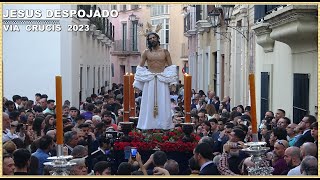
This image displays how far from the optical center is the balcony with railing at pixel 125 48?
167ft

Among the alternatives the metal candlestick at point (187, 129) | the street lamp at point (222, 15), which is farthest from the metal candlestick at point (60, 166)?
the street lamp at point (222, 15)

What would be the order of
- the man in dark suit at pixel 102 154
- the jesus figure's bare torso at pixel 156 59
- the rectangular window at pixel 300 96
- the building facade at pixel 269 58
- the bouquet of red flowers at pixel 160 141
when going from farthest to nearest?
the rectangular window at pixel 300 96, the building facade at pixel 269 58, the jesus figure's bare torso at pixel 156 59, the bouquet of red flowers at pixel 160 141, the man in dark suit at pixel 102 154

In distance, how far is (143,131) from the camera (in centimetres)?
1107

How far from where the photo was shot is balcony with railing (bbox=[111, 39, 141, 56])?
51.0 metres

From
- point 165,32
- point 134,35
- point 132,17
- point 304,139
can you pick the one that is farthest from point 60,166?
point 134,35

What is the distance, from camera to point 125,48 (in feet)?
170

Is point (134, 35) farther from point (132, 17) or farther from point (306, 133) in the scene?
point (306, 133)

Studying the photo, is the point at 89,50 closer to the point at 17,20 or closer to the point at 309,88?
the point at 17,20

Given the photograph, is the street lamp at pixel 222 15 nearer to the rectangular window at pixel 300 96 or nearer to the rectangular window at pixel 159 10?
the rectangular window at pixel 300 96

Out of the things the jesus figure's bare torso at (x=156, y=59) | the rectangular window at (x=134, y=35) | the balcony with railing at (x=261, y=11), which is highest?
the rectangular window at (x=134, y=35)

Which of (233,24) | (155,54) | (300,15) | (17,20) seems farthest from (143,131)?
(233,24)

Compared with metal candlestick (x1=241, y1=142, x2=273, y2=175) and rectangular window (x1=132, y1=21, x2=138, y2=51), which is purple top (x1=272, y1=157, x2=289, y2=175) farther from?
rectangular window (x1=132, y1=21, x2=138, y2=51)

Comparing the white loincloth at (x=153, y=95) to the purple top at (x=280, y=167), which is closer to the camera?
the purple top at (x=280, y=167)

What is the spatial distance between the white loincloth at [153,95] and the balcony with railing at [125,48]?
3929 cm
